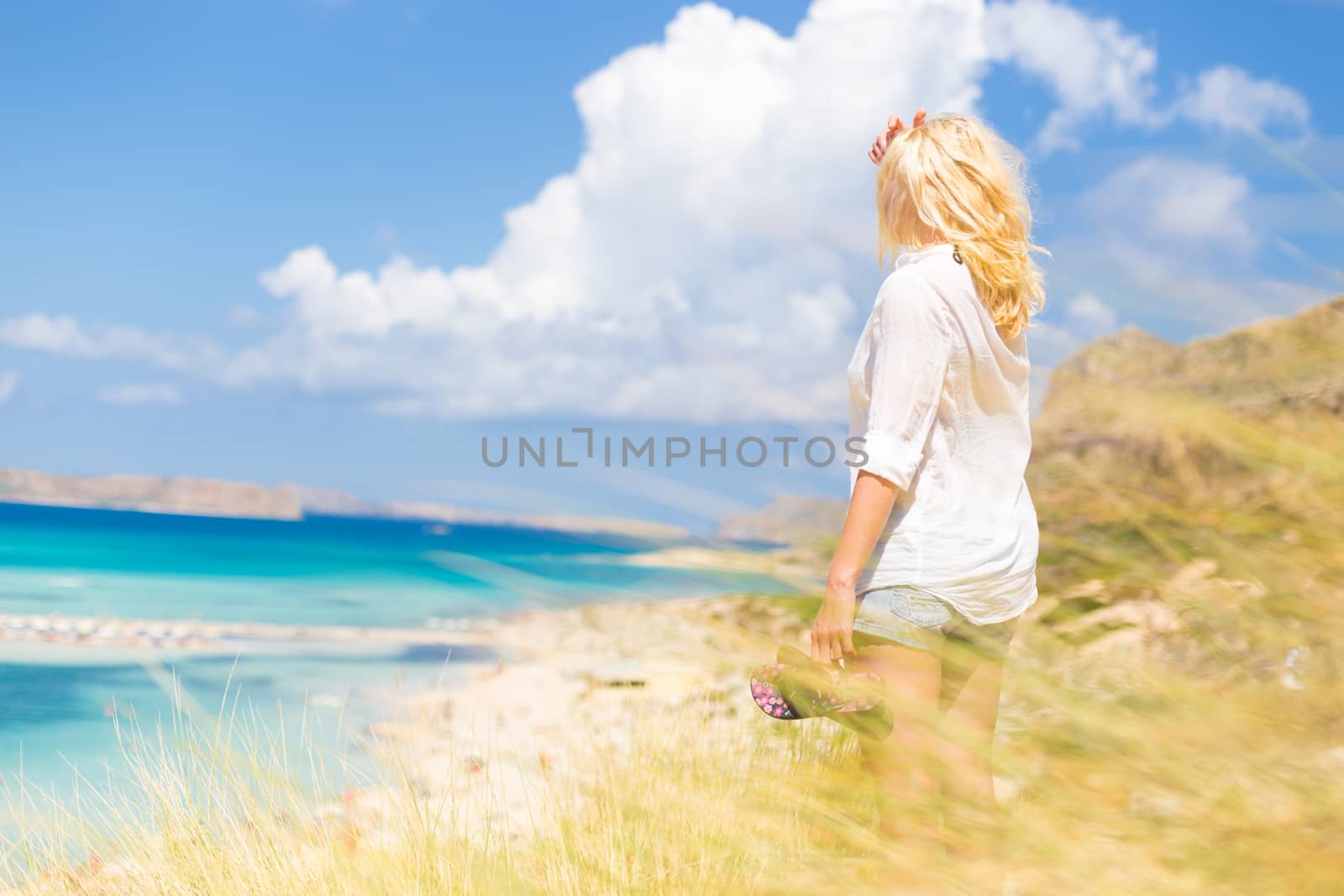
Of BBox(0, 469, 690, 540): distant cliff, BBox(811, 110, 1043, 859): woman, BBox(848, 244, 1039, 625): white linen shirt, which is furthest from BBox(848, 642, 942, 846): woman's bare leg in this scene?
BBox(0, 469, 690, 540): distant cliff

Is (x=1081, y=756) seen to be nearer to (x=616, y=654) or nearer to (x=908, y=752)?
(x=908, y=752)

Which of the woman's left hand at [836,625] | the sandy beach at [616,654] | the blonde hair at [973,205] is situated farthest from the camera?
the blonde hair at [973,205]

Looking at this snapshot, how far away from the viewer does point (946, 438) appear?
1.80m

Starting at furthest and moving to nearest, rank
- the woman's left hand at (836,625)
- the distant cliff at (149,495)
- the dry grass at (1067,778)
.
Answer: the distant cliff at (149,495) < the woman's left hand at (836,625) < the dry grass at (1067,778)

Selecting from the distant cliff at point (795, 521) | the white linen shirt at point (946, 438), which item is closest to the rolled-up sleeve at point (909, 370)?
the white linen shirt at point (946, 438)

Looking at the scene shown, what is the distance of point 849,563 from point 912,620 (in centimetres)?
14

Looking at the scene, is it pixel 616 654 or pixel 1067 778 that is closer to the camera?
pixel 1067 778

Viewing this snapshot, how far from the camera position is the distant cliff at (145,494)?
65875mm

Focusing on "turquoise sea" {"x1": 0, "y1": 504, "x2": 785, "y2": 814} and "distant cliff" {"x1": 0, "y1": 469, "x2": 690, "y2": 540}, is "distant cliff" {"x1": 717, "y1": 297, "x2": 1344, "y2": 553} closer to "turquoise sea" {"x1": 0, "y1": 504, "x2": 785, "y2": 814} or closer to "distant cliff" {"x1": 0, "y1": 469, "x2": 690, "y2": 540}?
"turquoise sea" {"x1": 0, "y1": 504, "x2": 785, "y2": 814}

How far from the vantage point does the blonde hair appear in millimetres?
1804

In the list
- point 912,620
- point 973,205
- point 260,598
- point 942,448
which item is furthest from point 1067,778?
point 260,598

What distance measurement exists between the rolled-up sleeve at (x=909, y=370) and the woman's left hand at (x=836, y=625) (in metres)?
0.21

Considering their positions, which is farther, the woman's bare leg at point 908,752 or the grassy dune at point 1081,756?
the woman's bare leg at point 908,752

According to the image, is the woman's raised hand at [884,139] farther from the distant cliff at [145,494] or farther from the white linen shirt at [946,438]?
the distant cliff at [145,494]
